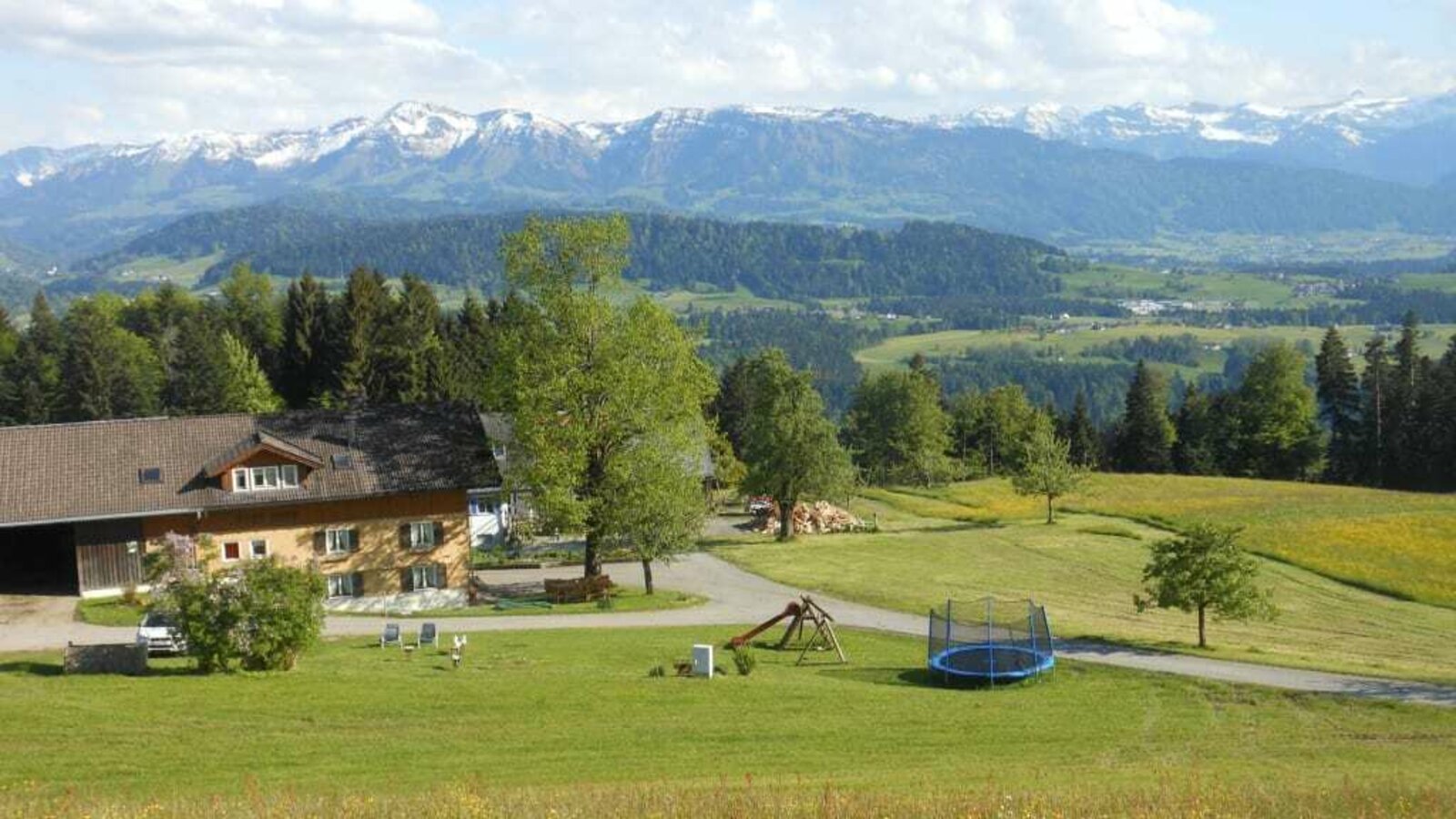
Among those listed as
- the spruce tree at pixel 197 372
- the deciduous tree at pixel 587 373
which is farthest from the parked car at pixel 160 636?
the spruce tree at pixel 197 372

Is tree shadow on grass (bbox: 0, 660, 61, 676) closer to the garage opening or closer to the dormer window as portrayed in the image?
the dormer window

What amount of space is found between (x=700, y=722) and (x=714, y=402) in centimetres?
8940

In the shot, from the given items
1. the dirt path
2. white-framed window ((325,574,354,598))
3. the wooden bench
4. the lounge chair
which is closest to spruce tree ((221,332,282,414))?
the dirt path

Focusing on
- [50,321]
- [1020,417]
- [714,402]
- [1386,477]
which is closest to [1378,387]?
[1386,477]

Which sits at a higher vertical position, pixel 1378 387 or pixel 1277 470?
pixel 1378 387

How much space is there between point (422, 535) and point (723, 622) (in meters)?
14.9

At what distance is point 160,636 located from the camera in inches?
1540

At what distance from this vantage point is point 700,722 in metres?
29.5

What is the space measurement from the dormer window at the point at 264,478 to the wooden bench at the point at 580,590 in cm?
1178

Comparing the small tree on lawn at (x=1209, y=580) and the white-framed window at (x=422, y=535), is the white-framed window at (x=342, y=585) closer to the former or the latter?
the white-framed window at (x=422, y=535)

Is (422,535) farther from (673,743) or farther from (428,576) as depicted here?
(673,743)

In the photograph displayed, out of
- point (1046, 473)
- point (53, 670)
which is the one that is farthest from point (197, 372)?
point (53, 670)

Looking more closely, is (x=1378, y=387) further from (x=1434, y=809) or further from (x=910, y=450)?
(x=1434, y=809)

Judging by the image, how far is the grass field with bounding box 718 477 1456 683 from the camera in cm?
4575
